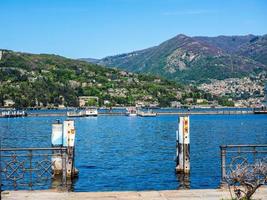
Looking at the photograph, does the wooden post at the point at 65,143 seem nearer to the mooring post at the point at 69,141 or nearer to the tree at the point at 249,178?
the mooring post at the point at 69,141

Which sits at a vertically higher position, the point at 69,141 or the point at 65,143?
the point at 69,141

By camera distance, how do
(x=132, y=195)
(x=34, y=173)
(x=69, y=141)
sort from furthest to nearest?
1. (x=34, y=173)
2. (x=69, y=141)
3. (x=132, y=195)

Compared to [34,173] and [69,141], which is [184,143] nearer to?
[69,141]

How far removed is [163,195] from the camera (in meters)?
20.4

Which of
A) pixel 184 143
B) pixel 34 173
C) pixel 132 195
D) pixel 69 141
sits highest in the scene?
pixel 69 141

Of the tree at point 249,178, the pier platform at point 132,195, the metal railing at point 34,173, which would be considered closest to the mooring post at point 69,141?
the metal railing at point 34,173

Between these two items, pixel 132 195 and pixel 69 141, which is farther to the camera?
pixel 69 141

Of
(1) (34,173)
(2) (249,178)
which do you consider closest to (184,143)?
(1) (34,173)

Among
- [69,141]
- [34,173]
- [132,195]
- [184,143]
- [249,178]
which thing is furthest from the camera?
[34,173]

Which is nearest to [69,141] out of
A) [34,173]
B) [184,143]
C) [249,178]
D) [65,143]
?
[65,143]

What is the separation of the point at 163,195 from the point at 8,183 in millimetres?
19601

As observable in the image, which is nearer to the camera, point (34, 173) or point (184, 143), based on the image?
point (184, 143)

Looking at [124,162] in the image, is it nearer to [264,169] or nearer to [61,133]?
[61,133]

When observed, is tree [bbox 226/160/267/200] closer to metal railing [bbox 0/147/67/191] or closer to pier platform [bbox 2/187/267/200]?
pier platform [bbox 2/187/267/200]
